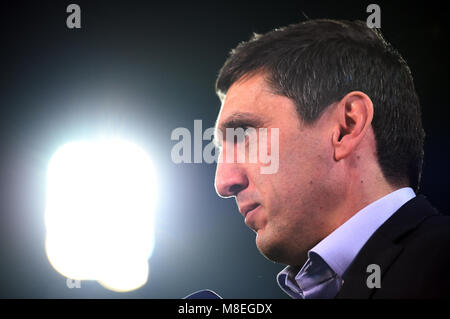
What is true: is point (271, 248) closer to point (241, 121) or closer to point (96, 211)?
point (241, 121)

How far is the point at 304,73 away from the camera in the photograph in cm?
134

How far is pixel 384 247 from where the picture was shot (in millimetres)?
1038

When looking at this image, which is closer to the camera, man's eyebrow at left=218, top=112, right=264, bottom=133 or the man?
the man

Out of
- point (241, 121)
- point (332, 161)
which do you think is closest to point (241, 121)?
point (241, 121)

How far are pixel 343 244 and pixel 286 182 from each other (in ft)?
0.78

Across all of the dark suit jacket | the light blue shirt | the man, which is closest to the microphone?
the man

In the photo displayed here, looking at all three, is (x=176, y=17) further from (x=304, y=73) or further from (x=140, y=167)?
(x=304, y=73)

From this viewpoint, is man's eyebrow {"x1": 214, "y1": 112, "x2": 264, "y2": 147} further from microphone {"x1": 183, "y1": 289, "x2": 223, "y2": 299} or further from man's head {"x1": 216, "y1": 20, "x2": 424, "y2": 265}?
microphone {"x1": 183, "y1": 289, "x2": 223, "y2": 299}

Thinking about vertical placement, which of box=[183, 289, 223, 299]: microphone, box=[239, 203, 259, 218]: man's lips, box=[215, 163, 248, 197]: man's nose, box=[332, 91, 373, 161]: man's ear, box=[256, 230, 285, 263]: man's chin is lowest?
box=[183, 289, 223, 299]: microphone

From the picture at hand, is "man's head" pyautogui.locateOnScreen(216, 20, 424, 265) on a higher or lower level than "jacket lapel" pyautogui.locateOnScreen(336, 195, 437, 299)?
higher

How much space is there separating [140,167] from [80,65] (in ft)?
2.00

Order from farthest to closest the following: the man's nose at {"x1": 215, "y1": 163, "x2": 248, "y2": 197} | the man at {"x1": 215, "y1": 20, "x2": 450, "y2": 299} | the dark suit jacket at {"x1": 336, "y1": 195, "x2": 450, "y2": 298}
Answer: the man's nose at {"x1": 215, "y1": 163, "x2": 248, "y2": 197}
the man at {"x1": 215, "y1": 20, "x2": 450, "y2": 299}
the dark suit jacket at {"x1": 336, "y1": 195, "x2": 450, "y2": 298}

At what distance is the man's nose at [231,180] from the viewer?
1.34 metres

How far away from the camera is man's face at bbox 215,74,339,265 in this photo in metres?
1.21
